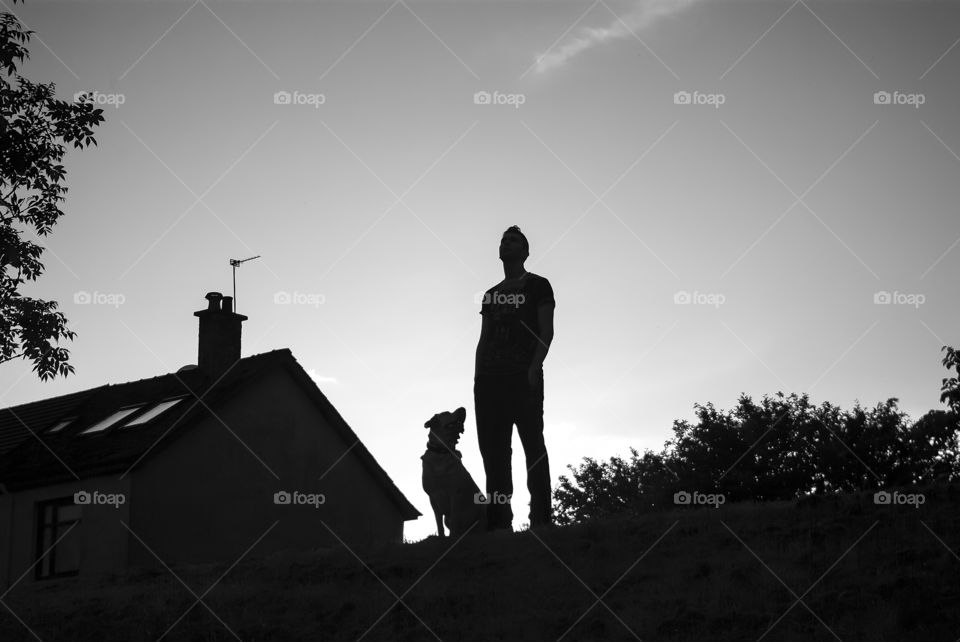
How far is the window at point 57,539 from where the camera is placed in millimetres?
26109

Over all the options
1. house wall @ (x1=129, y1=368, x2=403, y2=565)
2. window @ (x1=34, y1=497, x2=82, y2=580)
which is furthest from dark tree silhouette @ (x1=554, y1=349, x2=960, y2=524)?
window @ (x1=34, y1=497, x2=82, y2=580)

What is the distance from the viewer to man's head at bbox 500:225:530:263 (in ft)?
55.7

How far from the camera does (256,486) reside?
28.3 meters

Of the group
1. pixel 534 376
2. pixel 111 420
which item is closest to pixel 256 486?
pixel 111 420

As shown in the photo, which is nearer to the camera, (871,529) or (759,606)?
(759,606)

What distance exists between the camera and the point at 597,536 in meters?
15.1

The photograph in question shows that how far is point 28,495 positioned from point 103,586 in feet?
38.4

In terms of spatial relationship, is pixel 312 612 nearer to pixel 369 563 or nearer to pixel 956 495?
pixel 369 563

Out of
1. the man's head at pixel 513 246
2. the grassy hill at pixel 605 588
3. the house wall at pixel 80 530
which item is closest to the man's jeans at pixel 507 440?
the grassy hill at pixel 605 588

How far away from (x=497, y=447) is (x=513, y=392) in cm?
87

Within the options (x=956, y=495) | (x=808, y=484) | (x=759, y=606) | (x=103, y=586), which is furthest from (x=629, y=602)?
(x=808, y=484)

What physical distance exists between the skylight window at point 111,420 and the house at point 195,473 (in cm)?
7

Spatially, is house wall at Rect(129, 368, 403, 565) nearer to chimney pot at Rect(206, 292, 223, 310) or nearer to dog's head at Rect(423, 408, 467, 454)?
chimney pot at Rect(206, 292, 223, 310)

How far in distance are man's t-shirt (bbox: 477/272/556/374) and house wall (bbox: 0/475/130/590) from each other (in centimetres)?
1232
